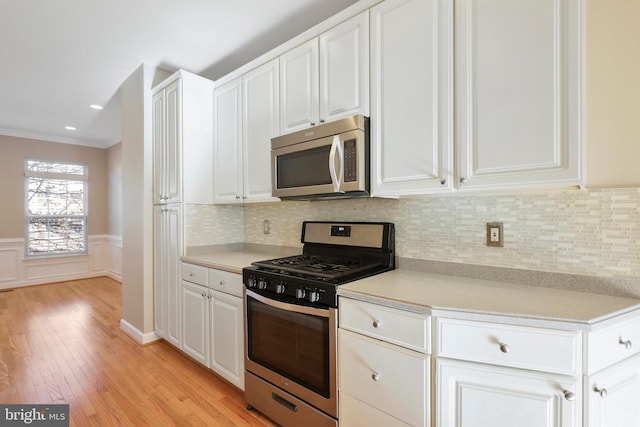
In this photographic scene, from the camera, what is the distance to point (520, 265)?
1558 millimetres

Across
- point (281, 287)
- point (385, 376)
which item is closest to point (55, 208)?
point (281, 287)

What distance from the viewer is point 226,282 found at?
2184 mm

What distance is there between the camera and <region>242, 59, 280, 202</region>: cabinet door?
2275 mm

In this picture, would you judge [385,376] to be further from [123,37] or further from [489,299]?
[123,37]

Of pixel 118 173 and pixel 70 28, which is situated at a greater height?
pixel 70 28

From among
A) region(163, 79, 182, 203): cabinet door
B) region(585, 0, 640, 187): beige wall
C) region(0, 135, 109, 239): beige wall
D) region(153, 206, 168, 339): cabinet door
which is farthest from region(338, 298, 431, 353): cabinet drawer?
region(0, 135, 109, 239): beige wall

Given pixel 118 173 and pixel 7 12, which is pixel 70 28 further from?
pixel 118 173

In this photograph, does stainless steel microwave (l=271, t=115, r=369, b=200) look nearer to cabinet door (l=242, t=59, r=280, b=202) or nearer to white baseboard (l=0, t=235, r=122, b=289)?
cabinet door (l=242, t=59, r=280, b=202)

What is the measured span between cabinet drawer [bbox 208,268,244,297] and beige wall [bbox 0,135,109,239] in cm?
529

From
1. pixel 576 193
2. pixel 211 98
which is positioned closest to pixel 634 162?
pixel 576 193

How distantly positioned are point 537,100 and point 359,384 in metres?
1.41

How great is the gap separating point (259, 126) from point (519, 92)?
166 cm

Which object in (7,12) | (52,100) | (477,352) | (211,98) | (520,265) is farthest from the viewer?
(52,100)

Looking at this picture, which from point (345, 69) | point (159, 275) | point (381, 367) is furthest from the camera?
point (159, 275)
